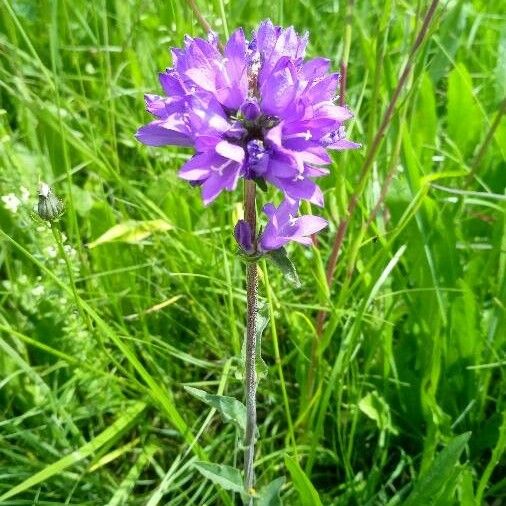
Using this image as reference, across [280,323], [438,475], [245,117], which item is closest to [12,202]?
[280,323]

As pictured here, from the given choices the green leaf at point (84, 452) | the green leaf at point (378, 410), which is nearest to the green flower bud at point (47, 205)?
the green leaf at point (84, 452)

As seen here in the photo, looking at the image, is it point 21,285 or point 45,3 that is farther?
point 21,285

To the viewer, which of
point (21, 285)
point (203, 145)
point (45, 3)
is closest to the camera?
point (203, 145)

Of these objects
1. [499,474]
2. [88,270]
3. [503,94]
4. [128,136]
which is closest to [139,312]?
[88,270]

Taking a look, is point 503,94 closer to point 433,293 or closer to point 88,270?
point 433,293

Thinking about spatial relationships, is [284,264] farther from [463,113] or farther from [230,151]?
[463,113]
